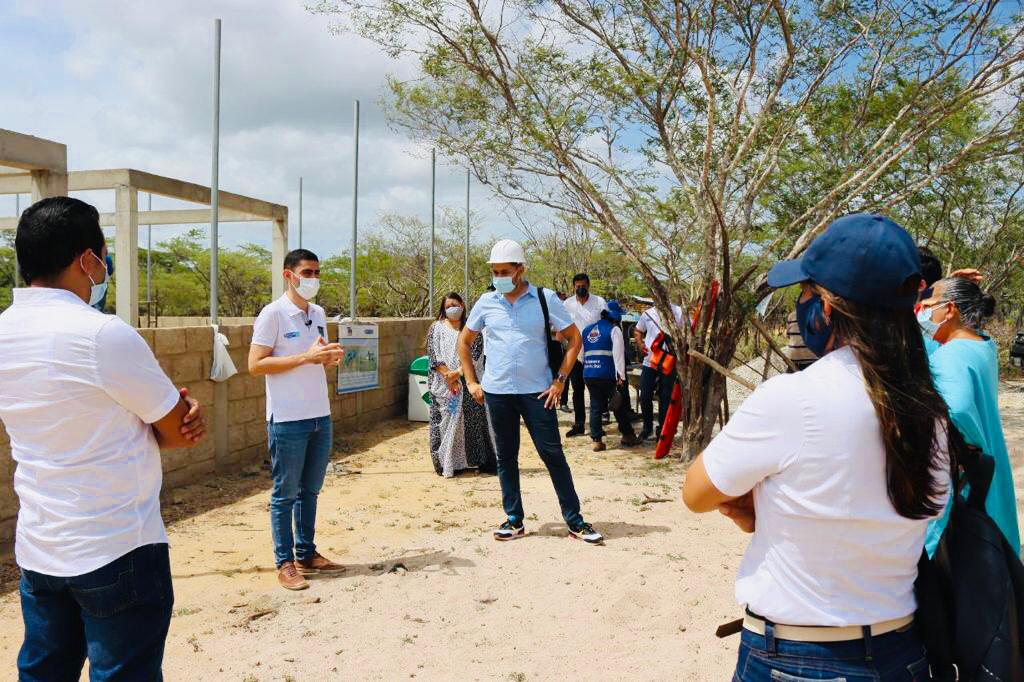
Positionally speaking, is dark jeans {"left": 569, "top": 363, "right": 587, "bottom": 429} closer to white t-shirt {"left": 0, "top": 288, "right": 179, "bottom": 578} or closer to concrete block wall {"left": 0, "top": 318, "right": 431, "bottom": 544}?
concrete block wall {"left": 0, "top": 318, "right": 431, "bottom": 544}

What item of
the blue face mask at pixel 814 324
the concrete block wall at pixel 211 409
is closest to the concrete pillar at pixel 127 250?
the concrete block wall at pixel 211 409

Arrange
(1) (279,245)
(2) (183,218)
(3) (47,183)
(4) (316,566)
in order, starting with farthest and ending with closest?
(2) (183,218), (1) (279,245), (3) (47,183), (4) (316,566)

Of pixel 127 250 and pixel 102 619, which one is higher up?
pixel 127 250

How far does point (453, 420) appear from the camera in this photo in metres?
7.42

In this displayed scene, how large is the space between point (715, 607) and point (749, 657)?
260 centimetres

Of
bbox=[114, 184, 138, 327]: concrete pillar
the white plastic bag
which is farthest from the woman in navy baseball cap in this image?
bbox=[114, 184, 138, 327]: concrete pillar

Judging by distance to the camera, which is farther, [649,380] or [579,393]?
[579,393]

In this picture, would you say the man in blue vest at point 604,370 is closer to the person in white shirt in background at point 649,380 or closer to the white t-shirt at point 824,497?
the person in white shirt in background at point 649,380

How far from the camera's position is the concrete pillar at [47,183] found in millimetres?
5449

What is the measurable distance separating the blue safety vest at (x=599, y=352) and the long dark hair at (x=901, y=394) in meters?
7.12

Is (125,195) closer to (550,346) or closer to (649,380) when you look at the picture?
(550,346)

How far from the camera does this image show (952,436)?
1559 millimetres

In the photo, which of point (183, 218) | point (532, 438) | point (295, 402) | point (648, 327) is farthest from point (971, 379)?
point (183, 218)

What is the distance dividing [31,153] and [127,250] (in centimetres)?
182
